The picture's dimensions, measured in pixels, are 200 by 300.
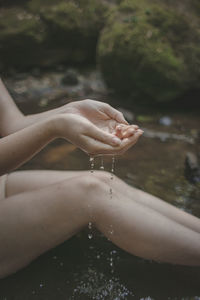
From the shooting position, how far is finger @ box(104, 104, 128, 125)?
2020 mm

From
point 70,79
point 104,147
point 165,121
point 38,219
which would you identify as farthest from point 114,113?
point 70,79

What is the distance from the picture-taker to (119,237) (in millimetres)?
2002

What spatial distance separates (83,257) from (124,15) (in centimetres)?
462

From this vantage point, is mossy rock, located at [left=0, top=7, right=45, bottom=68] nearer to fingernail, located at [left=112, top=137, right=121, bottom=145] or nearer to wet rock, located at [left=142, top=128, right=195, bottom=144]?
wet rock, located at [left=142, top=128, right=195, bottom=144]

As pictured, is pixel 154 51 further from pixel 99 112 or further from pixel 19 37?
pixel 99 112

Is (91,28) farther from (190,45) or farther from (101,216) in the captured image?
(101,216)

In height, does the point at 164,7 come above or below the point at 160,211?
above

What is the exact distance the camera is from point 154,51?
5320 mm

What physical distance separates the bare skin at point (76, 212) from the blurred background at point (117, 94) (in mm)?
301

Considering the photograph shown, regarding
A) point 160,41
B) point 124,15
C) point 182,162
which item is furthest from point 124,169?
point 124,15

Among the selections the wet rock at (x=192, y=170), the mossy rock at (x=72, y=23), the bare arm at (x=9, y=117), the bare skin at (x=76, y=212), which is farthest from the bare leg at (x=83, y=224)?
the mossy rock at (x=72, y=23)

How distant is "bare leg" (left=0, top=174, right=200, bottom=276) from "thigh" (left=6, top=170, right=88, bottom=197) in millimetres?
325

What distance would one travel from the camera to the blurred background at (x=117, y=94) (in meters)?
2.21

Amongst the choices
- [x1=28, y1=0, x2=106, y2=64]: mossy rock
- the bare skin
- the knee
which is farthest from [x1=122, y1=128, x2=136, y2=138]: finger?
[x1=28, y1=0, x2=106, y2=64]: mossy rock
